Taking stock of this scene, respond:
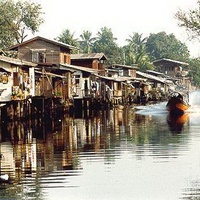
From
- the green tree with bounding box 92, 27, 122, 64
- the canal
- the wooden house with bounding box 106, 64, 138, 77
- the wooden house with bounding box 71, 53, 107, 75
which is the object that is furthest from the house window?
the green tree with bounding box 92, 27, 122, 64

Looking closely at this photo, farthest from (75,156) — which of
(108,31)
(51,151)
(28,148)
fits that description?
(108,31)

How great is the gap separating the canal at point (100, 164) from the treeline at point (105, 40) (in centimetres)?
2402

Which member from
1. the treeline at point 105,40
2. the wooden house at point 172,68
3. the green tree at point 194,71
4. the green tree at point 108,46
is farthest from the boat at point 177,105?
the green tree at point 194,71

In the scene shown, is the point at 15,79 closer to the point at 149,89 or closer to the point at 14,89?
the point at 14,89

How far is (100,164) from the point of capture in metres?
21.4

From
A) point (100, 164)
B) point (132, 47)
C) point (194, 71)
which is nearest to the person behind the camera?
point (100, 164)

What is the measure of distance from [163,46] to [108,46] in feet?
182

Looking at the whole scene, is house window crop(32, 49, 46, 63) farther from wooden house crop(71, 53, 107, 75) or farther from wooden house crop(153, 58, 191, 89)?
wooden house crop(153, 58, 191, 89)

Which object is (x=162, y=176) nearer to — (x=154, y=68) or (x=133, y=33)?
(x=154, y=68)

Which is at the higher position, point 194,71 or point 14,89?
point 194,71

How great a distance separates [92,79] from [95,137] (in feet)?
126

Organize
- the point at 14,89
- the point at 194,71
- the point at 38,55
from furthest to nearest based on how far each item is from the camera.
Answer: the point at 194,71, the point at 38,55, the point at 14,89

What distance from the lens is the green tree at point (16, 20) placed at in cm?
7781

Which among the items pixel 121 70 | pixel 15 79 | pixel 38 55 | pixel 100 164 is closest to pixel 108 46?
pixel 121 70
